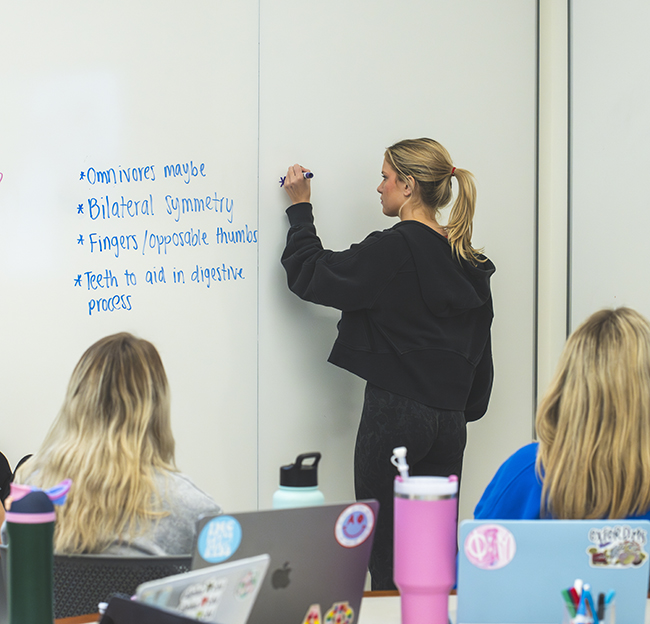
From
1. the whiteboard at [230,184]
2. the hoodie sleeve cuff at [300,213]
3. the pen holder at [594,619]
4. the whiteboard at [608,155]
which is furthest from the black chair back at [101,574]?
the whiteboard at [608,155]

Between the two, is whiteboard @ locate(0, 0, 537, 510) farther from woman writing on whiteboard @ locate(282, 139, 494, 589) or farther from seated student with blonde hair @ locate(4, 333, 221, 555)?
seated student with blonde hair @ locate(4, 333, 221, 555)

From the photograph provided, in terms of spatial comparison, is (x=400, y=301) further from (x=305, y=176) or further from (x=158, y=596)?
(x=158, y=596)

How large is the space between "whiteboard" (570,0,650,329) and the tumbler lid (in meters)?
1.70

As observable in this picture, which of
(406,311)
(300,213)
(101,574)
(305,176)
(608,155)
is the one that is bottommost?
(101,574)

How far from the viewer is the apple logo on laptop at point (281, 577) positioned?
84 centimetres

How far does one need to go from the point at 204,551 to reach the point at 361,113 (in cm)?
195

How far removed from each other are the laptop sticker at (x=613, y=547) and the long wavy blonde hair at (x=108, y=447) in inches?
25.7

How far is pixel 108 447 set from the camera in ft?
4.02

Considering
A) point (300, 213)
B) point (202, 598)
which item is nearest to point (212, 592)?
point (202, 598)

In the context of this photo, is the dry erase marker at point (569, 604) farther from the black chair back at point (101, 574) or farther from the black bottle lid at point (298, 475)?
the black chair back at point (101, 574)

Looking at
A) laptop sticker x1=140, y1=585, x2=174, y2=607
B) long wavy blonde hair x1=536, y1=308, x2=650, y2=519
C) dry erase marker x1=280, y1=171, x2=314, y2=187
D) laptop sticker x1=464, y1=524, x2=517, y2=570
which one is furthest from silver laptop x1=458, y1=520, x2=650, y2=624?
dry erase marker x1=280, y1=171, x2=314, y2=187

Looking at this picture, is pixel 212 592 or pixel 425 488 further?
pixel 425 488

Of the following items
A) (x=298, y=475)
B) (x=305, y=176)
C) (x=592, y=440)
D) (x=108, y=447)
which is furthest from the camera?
(x=305, y=176)

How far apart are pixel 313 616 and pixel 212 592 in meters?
0.21
